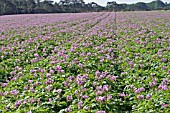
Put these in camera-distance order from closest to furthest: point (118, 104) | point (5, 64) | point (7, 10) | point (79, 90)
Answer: point (118, 104) → point (79, 90) → point (5, 64) → point (7, 10)

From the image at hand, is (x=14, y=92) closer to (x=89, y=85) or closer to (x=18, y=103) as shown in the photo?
(x=18, y=103)

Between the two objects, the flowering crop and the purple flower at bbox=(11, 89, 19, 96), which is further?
the purple flower at bbox=(11, 89, 19, 96)

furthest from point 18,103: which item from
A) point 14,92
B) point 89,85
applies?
point 89,85

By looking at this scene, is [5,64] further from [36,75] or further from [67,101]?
[67,101]

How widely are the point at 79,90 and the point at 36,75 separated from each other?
170cm

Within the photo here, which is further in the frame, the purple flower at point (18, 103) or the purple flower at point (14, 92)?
the purple flower at point (14, 92)

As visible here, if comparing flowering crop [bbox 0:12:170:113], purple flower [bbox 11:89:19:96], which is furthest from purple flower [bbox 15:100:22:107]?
purple flower [bbox 11:89:19:96]

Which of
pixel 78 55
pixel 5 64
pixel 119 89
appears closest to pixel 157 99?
pixel 119 89

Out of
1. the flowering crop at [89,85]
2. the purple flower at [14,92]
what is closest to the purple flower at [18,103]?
the flowering crop at [89,85]

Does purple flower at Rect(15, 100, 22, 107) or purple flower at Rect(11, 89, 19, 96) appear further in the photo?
purple flower at Rect(11, 89, 19, 96)

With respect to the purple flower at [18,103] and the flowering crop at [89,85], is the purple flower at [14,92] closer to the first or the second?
the flowering crop at [89,85]

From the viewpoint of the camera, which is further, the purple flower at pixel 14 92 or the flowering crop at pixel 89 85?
the purple flower at pixel 14 92

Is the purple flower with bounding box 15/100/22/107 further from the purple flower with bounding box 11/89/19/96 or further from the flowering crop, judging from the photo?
the purple flower with bounding box 11/89/19/96

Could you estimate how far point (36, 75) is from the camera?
22.3 feet
